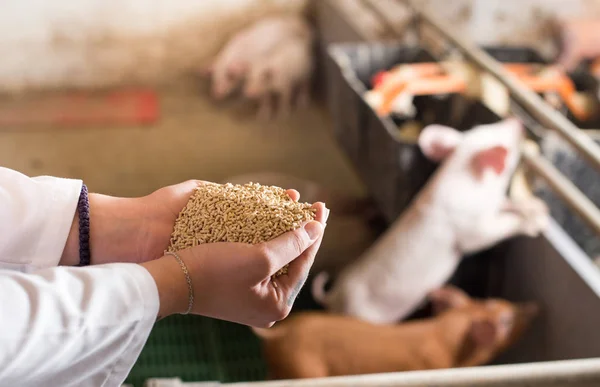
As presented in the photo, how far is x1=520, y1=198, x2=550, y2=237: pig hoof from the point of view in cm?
111

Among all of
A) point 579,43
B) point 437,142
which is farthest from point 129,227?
point 579,43

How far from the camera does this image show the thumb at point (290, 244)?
0.44 metres

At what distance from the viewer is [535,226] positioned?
1110 millimetres

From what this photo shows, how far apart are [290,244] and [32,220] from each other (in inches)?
7.5

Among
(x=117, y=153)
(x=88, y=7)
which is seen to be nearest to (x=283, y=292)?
(x=117, y=153)

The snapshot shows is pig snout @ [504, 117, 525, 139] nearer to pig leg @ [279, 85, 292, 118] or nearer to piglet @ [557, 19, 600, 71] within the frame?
piglet @ [557, 19, 600, 71]

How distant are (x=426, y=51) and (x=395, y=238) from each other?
1.96 feet

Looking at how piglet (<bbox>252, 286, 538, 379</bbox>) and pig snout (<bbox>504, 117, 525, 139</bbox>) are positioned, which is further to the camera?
pig snout (<bbox>504, 117, 525, 139</bbox>)

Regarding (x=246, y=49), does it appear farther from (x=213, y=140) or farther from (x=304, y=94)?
(x=213, y=140)

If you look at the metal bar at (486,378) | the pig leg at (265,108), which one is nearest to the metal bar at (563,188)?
the metal bar at (486,378)

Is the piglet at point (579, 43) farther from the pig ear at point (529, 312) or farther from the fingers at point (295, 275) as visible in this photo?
the fingers at point (295, 275)

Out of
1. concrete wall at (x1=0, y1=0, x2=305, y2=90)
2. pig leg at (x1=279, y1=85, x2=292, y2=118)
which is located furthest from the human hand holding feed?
concrete wall at (x1=0, y1=0, x2=305, y2=90)

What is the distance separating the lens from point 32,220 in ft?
1.55

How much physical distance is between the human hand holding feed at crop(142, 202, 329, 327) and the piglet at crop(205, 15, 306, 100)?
191 cm
